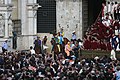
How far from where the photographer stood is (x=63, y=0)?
49.0 meters

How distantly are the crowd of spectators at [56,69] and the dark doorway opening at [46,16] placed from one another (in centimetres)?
1538

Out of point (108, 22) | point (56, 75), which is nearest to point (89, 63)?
point (56, 75)

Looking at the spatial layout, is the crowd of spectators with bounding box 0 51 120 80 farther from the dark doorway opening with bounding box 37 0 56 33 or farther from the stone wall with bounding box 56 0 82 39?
the dark doorway opening with bounding box 37 0 56 33

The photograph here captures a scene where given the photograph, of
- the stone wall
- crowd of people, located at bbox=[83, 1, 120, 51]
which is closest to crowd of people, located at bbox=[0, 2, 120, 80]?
crowd of people, located at bbox=[83, 1, 120, 51]

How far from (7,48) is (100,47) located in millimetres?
6264

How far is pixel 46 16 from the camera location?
162 feet

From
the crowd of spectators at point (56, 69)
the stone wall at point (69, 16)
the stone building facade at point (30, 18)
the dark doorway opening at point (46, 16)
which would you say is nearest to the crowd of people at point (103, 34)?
the stone wall at point (69, 16)

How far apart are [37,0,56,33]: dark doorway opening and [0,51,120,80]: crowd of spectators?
1538cm

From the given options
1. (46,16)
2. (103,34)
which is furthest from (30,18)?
(103,34)

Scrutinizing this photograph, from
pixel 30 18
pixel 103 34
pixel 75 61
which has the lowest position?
pixel 75 61

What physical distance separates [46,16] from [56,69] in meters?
19.4

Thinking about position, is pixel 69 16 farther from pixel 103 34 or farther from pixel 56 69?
pixel 56 69

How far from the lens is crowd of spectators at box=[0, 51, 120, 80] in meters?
27.7

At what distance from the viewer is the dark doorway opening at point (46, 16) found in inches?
1944
